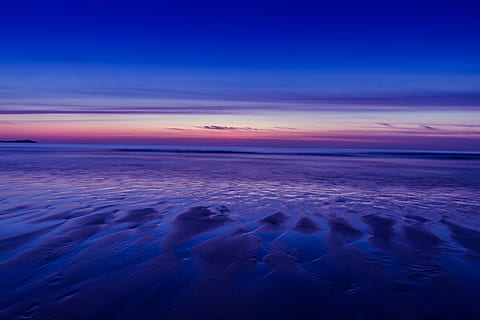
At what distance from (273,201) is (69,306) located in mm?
5951

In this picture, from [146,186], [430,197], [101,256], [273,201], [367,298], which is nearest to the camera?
[367,298]

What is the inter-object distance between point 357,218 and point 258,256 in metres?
3.14

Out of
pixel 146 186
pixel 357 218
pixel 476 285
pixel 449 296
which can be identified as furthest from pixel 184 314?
pixel 146 186

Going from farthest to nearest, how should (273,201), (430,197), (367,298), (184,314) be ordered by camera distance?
(430,197) < (273,201) < (367,298) < (184,314)

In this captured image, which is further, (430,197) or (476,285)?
(430,197)

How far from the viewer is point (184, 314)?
9.17 ft

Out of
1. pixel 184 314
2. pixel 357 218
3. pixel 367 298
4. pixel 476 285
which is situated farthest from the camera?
pixel 357 218

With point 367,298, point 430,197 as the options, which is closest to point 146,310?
point 367,298

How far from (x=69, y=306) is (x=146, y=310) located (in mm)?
706

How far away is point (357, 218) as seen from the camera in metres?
6.46

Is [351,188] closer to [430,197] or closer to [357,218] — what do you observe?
[430,197]

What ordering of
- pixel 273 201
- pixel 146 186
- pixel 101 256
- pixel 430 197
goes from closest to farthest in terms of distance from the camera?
pixel 101 256
pixel 273 201
pixel 430 197
pixel 146 186

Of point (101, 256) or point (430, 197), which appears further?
point (430, 197)

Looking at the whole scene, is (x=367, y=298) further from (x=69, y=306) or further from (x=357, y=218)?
(x=357, y=218)
